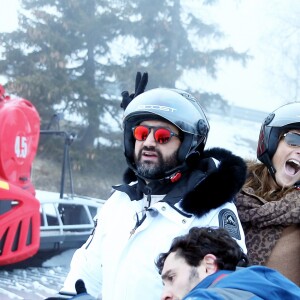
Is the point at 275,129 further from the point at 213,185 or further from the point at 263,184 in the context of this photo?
the point at 213,185

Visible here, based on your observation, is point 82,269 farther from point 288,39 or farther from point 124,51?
point 288,39

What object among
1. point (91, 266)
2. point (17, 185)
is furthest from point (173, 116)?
point (17, 185)

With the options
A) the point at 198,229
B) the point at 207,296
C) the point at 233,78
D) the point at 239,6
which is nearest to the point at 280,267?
the point at 198,229

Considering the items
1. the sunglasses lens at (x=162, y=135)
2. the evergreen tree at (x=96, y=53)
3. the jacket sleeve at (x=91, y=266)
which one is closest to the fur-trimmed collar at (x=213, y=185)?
the sunglasses lens at (x=162, y=135)

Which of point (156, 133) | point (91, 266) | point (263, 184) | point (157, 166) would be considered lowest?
point (91, 266)

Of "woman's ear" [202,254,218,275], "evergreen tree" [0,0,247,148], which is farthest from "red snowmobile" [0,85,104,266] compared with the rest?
"evergreen tree" [0,0,247,148]

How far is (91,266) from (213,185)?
63cm

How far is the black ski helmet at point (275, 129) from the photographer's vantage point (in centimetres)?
238

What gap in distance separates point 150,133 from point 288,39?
2352 centimetres

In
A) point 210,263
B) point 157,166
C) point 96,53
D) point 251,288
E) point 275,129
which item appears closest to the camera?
point 251,288

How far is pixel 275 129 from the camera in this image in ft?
7.94

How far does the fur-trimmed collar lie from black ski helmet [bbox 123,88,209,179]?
0.09 meters

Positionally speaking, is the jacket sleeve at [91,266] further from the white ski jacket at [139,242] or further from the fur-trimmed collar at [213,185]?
the fur-trimmed collar at [213,185]

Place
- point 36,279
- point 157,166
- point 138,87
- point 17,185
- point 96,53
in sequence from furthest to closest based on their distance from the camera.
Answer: point 96,53
point 36,279
point 17,185
point 138,87
point 157,166
